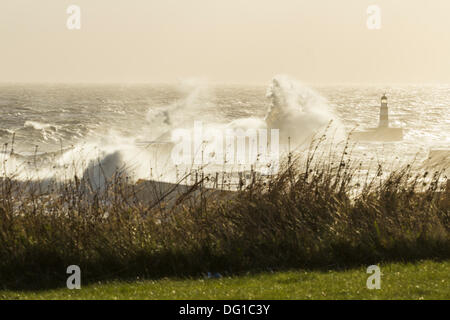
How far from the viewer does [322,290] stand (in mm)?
5633

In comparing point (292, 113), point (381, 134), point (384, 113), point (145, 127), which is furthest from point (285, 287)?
point (145, 127)

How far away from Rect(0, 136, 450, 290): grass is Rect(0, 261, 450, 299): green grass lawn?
13.4 inches

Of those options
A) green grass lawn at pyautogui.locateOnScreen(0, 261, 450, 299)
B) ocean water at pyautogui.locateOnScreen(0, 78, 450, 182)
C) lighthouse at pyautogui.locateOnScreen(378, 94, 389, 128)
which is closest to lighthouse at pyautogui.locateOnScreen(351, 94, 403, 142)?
lighthouse at pyautogui.locateOnScreen(378, 94, 389, 128)

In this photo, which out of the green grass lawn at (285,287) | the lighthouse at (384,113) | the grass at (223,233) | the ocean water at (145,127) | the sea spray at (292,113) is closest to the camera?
the green grass lawn at (285,287)

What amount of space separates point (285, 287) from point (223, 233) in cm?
143

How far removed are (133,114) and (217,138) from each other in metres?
41.5

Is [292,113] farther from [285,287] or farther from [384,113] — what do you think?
[285,287]

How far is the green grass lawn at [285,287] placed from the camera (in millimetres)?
5502

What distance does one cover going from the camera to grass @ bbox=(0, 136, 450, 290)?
650 centimetres

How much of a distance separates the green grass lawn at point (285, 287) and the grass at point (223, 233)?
1.12 feet

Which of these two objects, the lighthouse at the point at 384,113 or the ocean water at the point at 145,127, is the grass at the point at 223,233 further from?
the lighthouse at the point at 384,113

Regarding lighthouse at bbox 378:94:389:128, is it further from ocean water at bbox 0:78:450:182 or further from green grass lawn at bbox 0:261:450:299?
green grass lawn at bbox 0:261:450:299

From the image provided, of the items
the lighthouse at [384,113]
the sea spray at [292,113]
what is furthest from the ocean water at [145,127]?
the lighthouse at [384,113]
